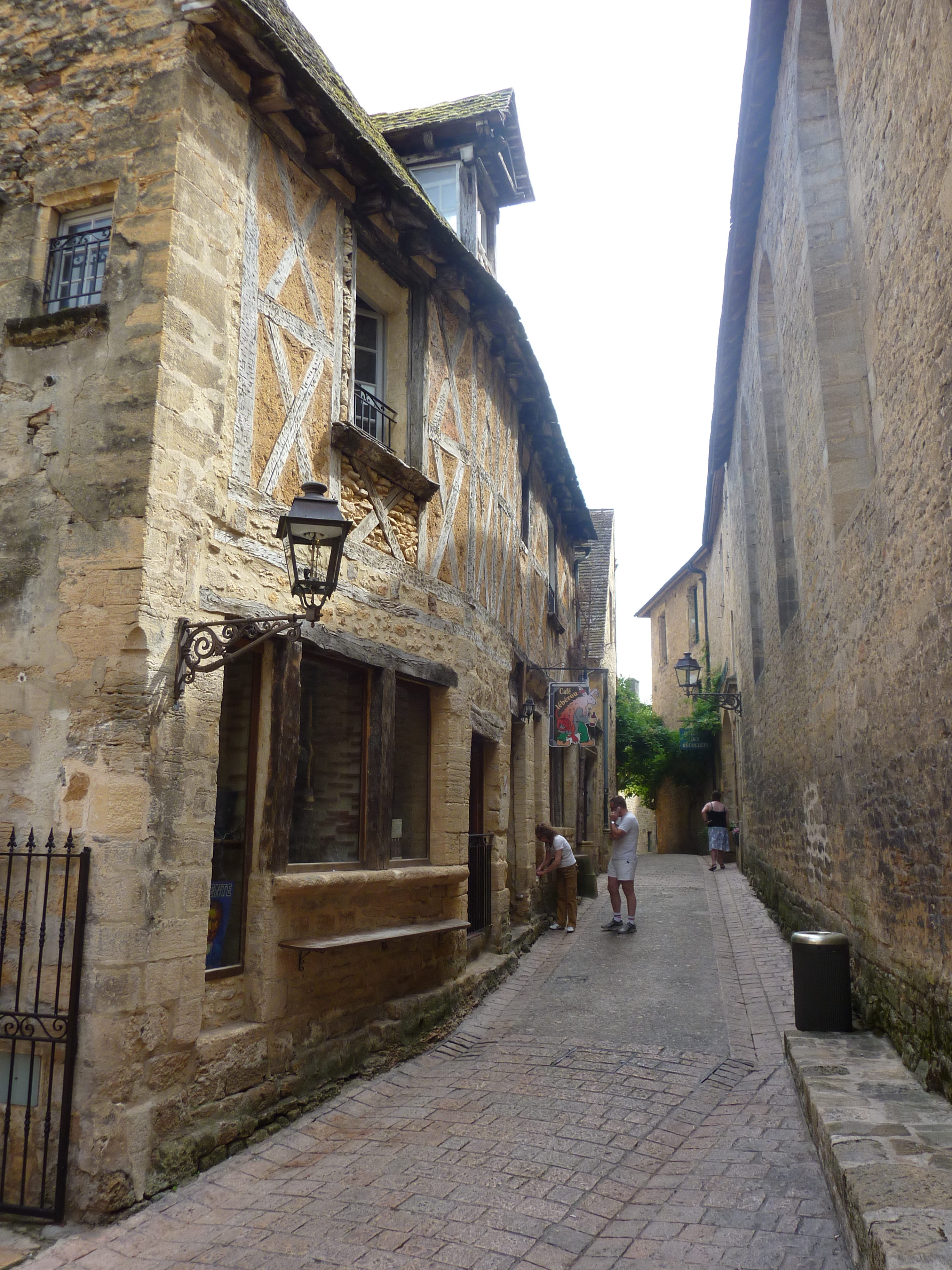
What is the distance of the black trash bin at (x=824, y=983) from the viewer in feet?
18.6

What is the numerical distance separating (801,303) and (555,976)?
581cm

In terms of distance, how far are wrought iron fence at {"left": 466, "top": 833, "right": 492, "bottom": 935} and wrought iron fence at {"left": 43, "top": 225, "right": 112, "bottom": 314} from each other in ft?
16.8

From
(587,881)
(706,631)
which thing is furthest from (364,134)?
(706,631)

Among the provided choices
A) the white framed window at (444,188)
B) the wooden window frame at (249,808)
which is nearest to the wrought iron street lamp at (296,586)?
the wooden window frame at (249,808)

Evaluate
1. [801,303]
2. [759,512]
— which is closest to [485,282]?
[801,303]

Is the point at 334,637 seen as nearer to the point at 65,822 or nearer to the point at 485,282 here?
the point at 65,822

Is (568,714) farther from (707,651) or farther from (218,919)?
(707,651)

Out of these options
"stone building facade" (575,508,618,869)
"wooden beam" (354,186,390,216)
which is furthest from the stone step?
"stone building facade" (575,508,618,869)

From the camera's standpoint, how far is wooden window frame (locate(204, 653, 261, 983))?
4.85 meters

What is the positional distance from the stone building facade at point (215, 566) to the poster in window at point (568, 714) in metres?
4.67

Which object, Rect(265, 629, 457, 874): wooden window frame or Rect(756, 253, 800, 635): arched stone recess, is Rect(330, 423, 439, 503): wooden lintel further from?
Rect(756, 253, 800, 635): arched stone recess

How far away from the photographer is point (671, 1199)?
3.91 m

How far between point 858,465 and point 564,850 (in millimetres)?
5296

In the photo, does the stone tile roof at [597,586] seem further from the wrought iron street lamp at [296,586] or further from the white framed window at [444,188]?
the wrought iron street lamp at [296,586]
